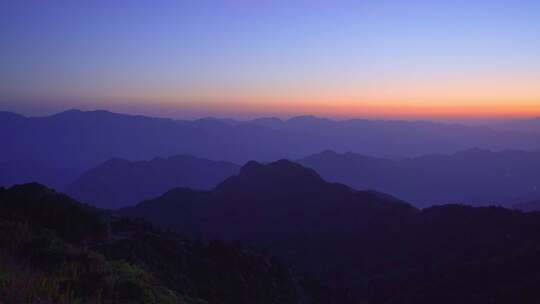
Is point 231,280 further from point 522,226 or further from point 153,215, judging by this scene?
point 153,215

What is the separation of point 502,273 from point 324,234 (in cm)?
5154

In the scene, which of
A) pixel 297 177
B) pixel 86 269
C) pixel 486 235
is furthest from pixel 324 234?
pixel 86 269

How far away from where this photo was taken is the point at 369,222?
10444 cm

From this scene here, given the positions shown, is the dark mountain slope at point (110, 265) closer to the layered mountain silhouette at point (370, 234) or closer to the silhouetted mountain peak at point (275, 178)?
the layered mountain silhouette at point (370, 234)

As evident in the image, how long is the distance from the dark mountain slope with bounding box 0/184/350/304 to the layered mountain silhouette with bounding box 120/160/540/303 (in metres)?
17.4

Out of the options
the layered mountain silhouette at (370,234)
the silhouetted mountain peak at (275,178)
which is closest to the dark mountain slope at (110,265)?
the layered mountain silhouette at (370,234)

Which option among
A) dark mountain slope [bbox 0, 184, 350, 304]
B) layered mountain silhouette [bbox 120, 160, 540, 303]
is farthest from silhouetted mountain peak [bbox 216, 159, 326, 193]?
dark mountain slope [bbox 0, 184, 350, 304]

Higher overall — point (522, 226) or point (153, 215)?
point (522, 226)

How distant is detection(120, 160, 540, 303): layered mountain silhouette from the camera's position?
5906cm

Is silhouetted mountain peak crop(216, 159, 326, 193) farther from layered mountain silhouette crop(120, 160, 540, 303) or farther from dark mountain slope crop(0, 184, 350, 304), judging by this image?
dark mountain slope crop(0, 184, 350, 304)

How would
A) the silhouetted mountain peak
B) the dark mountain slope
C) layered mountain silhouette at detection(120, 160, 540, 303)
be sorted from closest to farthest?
the dark mountain slope → layered mountain silhouette at detection(120, 160, 540, 303) → the silhouetted mountain peak

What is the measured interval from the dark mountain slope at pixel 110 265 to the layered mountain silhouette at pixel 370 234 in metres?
A: 17.4

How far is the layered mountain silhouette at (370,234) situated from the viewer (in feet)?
194

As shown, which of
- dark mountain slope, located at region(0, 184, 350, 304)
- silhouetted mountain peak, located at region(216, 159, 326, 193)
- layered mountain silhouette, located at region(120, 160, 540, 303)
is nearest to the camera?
dark mountain slope, located at region(0, 184, 350, 304)
